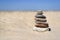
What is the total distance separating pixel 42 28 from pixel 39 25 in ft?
0.96

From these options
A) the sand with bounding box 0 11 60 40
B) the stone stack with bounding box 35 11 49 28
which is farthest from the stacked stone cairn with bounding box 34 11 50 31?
the sand with bounding box 0 11 60 40

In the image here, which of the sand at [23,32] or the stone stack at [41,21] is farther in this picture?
the stone stack at [41,21]

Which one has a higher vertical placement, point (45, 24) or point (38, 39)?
point (45, 24)

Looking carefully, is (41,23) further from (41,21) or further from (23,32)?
(23,32)

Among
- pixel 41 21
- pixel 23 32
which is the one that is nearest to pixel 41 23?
pixel 41 21

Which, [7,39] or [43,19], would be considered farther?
[43,19]

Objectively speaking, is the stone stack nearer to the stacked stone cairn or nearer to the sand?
the stacked stone cairn

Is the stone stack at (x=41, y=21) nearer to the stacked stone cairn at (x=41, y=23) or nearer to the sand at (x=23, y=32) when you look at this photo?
the stacked stone cairn at (x=41, y=23)

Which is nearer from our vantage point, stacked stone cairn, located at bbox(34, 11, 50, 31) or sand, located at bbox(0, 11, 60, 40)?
sand, located at bbox(0, 11, 60, 40)

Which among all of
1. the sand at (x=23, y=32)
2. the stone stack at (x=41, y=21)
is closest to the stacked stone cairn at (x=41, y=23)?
the stone stack at (x=41, y=21)

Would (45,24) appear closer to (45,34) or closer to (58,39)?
(45,34)

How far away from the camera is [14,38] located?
40.9 feet

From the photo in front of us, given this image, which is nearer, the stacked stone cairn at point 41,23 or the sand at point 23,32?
the sand at point 23,32

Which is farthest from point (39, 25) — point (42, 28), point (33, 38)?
point (33, 38)
